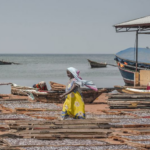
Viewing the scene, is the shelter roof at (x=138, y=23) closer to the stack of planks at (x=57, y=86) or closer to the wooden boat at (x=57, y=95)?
the stack of planks at (x=57, y=86)

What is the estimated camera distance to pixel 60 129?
35.4 ft

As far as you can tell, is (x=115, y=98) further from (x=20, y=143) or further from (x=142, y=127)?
(x=20, y=143)

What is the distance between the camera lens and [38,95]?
21062mm

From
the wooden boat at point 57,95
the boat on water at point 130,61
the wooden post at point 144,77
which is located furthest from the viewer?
the boat on water at point 130,61

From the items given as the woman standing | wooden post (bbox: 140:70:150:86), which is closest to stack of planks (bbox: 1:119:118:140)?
the woman standing

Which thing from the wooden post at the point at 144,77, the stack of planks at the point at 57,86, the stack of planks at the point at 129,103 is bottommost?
the stack of planks at the point at 129,103

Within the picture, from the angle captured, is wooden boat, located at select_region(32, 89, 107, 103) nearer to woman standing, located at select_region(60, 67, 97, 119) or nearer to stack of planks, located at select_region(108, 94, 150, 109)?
stack of planks, located at select_region(108, 94, 150, 109)

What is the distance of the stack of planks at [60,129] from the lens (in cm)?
1027

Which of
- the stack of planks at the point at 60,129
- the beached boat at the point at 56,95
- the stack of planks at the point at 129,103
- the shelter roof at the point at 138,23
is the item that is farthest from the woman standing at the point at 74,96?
the shelter roof at the point at 138,23

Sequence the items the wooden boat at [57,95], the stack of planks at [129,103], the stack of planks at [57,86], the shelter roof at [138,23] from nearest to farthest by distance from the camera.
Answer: the stack of planks at [129,103], the wooden boat at [57,95], the stack of planks at [57,86], the shelter roof at [138,23]

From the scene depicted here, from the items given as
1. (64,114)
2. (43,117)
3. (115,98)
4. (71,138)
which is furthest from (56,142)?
(115,98)

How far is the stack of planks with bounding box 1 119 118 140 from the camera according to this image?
10.3 m

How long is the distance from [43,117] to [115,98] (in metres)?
5.06

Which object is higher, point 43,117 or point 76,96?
point 76,96
